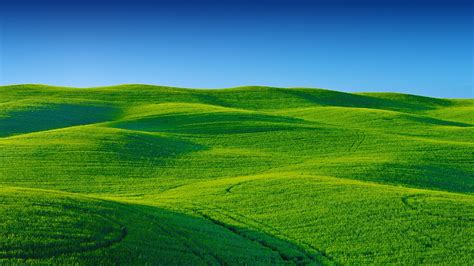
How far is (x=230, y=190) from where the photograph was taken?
26.7 m

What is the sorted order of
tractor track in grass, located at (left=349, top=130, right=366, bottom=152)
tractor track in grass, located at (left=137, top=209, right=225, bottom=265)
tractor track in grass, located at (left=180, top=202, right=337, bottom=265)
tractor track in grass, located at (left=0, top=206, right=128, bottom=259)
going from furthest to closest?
tractor track in grass, located at (left=349, top=130, right=366, bottom=152)
tractor track in grass, located at (left=180, top=202, right=337, bottom=265)
tractor track in grass, located at (left=137, top=209, right=225, bottom=265)
tractor track in grass, located at (left=0, top=206, right=128, bottom=259)

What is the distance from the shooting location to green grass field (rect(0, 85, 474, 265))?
628 inches

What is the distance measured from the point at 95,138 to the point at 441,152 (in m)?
28.5

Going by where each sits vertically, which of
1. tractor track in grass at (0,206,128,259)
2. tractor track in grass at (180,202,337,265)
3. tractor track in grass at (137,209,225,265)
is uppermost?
tractor track in grass at (0,206,128,259)

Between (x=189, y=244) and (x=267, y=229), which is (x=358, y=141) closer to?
(x=267, y=229)

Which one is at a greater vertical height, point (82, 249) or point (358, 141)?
point (358, 141)

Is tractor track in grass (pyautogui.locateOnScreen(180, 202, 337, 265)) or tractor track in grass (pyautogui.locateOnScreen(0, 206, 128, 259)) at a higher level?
tractor track in grass (pyautogui.locateOnScreen(0, 206, 128, 259))

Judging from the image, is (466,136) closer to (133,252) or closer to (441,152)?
(441,152)

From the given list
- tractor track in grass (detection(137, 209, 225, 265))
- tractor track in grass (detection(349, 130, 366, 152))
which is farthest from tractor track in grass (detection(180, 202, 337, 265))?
tractor track in grass (detection(349, 130, 366, 152))

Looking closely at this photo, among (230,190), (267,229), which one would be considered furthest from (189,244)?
(230,190)

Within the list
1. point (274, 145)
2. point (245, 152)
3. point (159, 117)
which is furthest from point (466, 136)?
point (159, 117)

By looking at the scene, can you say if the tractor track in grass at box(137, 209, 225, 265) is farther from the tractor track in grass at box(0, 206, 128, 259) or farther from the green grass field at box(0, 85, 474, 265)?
the tractor track in grass at box(0, 206, 128, 259)

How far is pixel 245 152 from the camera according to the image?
39688 millimetres

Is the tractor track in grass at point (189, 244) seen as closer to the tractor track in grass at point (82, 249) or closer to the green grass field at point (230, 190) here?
the green grass field at point (230, 190)
